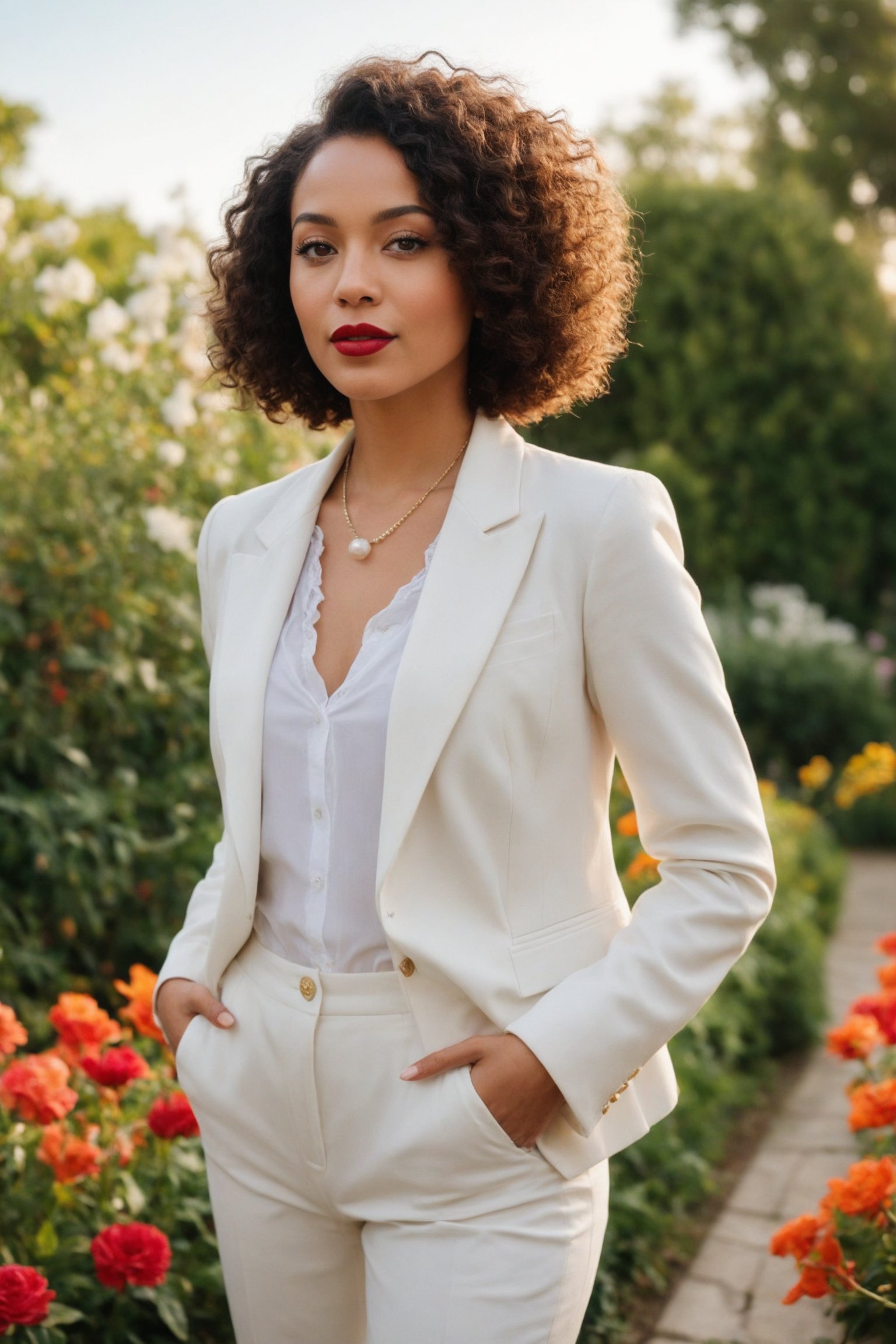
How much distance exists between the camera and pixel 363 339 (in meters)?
1.51

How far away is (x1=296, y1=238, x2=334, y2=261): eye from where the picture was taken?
61.2 inches

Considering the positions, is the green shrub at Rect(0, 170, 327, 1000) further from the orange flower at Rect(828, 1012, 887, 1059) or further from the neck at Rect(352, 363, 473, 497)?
the neck at Rect(352, 363, 473, 497)

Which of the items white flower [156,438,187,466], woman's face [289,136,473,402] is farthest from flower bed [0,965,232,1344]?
white flower [156,438,187,466]

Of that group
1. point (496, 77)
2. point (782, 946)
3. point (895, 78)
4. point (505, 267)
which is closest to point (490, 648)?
point (505, 267)

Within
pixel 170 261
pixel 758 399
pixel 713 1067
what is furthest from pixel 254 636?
pixel 758 399

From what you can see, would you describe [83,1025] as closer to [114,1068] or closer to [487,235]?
[114,1068]

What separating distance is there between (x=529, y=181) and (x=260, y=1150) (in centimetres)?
126

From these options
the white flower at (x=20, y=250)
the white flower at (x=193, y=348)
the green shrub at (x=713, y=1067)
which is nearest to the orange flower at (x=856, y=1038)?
the green shrub at (x=713, y=1067)

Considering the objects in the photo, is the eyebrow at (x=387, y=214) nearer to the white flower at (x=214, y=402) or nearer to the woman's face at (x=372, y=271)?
the woman's face at (x=372, y=271)

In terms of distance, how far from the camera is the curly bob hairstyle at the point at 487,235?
1.53m

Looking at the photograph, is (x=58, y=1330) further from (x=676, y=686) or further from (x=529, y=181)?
(x=529, y=181)

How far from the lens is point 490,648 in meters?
1.41

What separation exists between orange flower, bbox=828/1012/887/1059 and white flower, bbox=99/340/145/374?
2.92 meters

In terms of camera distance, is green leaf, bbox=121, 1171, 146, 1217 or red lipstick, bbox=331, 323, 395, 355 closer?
red lipstick, bbox=331, 323, 395, 355
